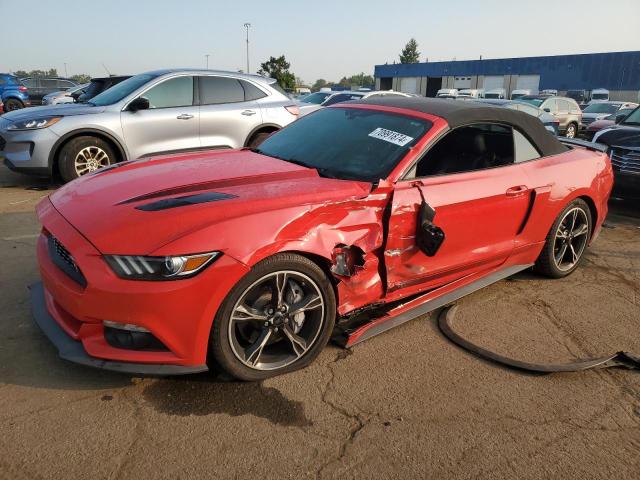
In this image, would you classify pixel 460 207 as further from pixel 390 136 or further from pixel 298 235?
pixel 298 235

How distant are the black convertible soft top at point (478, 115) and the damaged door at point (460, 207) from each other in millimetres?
85

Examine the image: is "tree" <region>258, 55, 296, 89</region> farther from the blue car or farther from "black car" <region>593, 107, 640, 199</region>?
"black car" <region>593, 107, 640, 199</region>

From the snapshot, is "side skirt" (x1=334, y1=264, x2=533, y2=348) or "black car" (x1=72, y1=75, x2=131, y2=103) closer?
"side skirt" (x1=334, y1=264, x2=533, y2=348)

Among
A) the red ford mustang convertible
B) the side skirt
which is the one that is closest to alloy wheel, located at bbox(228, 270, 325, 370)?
the red ford mustang convertible

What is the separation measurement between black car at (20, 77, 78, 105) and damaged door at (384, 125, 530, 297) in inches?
853

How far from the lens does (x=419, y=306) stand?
135 inches

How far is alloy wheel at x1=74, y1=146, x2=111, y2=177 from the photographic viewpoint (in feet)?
23.0

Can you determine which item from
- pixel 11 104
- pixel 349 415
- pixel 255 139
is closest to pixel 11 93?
pixel 11 104

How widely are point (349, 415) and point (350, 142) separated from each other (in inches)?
76.1

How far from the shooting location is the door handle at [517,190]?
3.74 metres

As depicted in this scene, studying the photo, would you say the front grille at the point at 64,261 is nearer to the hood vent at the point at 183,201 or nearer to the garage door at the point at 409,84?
the hood vent at the point at 183,201

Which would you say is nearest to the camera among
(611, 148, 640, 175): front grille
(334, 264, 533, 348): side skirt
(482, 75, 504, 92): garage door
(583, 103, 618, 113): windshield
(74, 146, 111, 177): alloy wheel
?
(334, 264, 533, 348): side skirt

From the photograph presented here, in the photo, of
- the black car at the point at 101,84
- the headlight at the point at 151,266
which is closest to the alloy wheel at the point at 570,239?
the headlight at the point at 151,266

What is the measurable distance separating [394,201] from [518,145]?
5.23 feet
